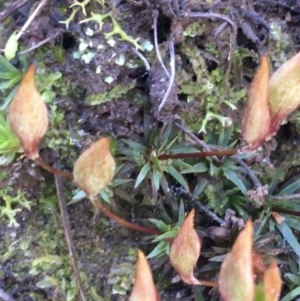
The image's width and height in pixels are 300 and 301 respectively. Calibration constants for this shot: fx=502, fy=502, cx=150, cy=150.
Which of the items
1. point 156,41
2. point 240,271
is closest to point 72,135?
point 156,41

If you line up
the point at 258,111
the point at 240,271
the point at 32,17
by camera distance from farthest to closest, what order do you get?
the point at 32,17 → the point at 258,111 → the point at 240,271

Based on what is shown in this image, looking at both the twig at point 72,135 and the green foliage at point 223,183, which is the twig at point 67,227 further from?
the green foliage at point 223,183

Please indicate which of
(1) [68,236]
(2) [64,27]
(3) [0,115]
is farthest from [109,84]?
(1) [68,236]

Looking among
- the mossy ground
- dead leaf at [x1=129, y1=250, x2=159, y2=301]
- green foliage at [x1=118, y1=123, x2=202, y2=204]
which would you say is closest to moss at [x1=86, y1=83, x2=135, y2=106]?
the mossy ground

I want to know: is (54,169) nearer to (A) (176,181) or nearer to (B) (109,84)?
(B) (109,84)

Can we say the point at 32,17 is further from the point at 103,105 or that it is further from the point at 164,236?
the point at 164,236

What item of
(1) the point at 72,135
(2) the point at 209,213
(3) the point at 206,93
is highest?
(1) the point at 72,135
